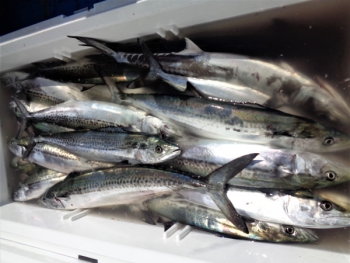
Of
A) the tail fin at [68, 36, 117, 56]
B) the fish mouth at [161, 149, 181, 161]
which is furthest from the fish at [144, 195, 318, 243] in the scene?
the tail fin at [68, 36, 117, 56]

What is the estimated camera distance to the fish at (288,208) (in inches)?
63.0

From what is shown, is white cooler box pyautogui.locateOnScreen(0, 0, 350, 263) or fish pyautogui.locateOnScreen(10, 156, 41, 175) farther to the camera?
fish pyautogui.locateOnScreen(10, 156, 41, 175)

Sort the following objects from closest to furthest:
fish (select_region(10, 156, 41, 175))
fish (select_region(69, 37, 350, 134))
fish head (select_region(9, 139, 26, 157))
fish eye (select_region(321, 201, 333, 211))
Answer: fish eye (select_region(321, 201, 333, 211)) → fish (select_region(69, 37, 350, 134)) → fish head (select_region(9, 139, 26, 157)) → fish (select_region(10, 156, 41, 175))

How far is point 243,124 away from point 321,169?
0.51 meters

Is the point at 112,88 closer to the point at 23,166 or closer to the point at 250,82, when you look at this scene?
the point at 250,82

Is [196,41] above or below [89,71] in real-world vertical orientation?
above

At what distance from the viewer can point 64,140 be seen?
2160mm

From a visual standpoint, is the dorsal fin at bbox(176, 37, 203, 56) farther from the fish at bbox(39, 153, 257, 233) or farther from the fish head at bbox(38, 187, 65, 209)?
the fish head at bbox(38, 187, 65, 209)

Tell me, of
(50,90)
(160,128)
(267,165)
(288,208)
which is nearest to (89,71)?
(50,90)

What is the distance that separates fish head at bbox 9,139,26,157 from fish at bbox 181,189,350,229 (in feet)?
6.34

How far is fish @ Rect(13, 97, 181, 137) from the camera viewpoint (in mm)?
1988

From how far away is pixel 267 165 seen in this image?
1723 millimetres

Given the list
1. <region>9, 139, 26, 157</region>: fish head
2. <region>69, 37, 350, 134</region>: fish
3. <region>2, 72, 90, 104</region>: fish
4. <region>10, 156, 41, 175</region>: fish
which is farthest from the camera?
<region>10, 156, 41, 175</region>: fish

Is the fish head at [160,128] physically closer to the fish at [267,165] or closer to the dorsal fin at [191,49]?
the fish at [267,165]
